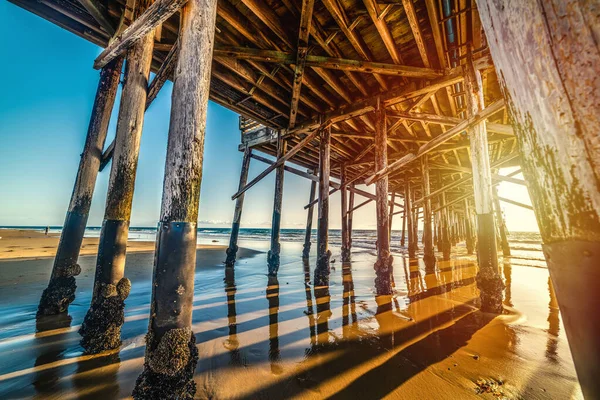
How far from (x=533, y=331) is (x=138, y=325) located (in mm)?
5330

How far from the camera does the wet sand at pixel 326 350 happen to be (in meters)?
1.97

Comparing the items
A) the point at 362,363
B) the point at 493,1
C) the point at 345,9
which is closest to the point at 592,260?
the point at 493,1

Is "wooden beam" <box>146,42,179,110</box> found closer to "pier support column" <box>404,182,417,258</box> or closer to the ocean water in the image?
the ocean water

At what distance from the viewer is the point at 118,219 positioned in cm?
275

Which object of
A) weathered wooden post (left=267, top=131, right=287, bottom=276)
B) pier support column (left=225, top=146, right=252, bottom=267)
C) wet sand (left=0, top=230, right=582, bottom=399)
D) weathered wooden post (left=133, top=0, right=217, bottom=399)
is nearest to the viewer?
weathered wooden post (left=133, top=0, right=217, bottom=399)

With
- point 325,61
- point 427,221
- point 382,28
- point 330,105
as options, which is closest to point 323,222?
point 330,105

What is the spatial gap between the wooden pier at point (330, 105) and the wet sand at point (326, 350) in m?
0.38

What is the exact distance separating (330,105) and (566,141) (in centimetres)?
583

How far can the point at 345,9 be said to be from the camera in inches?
145

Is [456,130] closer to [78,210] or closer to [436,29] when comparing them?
[436,29]

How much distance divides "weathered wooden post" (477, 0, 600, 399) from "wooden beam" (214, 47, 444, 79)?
13.1 ft

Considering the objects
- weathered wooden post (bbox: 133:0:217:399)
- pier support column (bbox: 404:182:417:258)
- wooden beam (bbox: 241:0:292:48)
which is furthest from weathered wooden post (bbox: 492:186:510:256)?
weathered wooden post (bbox: 133:0:217:399)

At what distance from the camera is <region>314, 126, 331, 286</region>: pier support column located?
5.41 metres

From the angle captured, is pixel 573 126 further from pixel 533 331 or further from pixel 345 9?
pixel 345 9
